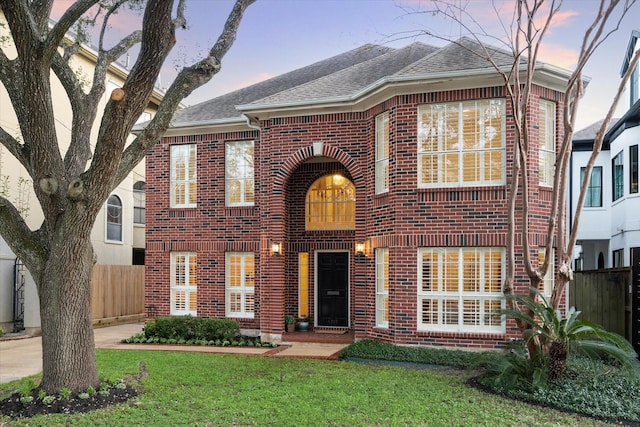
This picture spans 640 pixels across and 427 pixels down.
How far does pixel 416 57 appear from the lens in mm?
14117

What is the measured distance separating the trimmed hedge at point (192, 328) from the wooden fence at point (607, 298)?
26.3 ft

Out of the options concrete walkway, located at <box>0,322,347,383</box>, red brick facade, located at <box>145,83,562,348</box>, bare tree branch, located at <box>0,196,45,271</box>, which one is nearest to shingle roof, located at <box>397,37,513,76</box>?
red brick facade, located at <box>145,83,562,348</box>

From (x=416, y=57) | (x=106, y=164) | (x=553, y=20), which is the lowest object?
(x=106, y=164)

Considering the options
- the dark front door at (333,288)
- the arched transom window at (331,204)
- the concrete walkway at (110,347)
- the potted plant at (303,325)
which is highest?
the arched transom window at (331,204)

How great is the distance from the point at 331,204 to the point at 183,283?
4708 millimetres

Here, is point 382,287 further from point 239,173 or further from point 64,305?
point 64,305

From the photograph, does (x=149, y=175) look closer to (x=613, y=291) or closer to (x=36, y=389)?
(x=36, y=389)

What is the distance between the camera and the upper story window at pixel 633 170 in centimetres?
1634

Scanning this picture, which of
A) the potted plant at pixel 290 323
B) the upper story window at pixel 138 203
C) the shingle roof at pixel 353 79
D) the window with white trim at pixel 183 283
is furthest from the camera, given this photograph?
the upper story window at pixel 138 203

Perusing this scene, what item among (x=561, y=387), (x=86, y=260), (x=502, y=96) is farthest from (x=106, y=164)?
(x=502, y=96)

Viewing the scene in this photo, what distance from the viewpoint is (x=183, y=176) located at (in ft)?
48.6

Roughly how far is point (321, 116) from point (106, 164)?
6591 millimetres

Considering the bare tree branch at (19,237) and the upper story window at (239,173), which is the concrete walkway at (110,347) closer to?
the bare tree branch at (19,237)

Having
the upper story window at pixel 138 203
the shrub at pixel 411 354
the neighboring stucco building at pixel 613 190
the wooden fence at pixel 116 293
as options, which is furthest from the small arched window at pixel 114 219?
the neighboring stucco building at pixel 613 190
